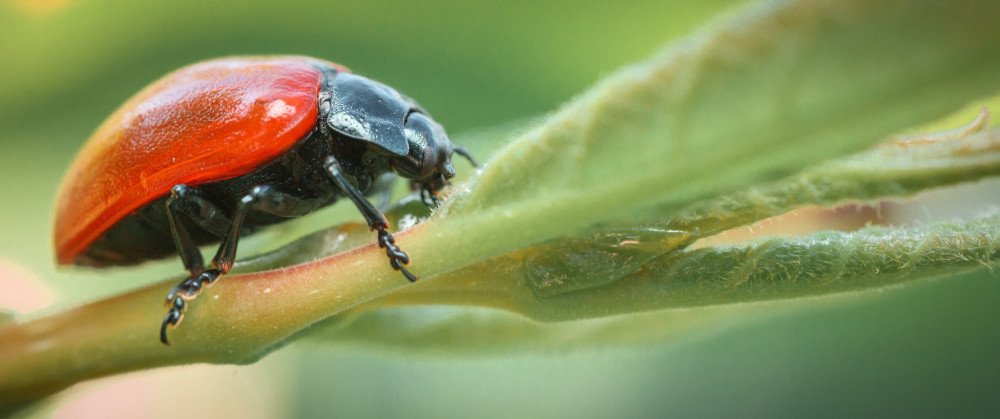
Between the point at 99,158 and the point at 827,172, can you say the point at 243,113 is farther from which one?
the point at 827,172

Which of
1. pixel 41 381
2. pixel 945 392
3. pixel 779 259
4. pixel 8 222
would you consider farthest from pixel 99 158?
pixel 945 392

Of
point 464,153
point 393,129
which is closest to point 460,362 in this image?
point 464,153

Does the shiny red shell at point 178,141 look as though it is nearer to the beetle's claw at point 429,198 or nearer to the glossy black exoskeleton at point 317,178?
the glossy black exoskeleton at point 317,178

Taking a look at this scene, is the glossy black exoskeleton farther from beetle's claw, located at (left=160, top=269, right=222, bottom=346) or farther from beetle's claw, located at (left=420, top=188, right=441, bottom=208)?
beetle's claw, located at (left=160, top=269, right=222, bottom=346)

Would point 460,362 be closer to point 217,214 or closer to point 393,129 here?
point 393,129

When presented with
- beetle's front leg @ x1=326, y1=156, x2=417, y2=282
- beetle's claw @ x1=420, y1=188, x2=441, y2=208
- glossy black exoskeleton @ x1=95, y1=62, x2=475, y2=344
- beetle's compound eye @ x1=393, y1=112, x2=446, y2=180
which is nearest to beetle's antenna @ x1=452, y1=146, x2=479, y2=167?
glossy black exoskeleton @ x1=95, y1=62, x2=475, y2=344
